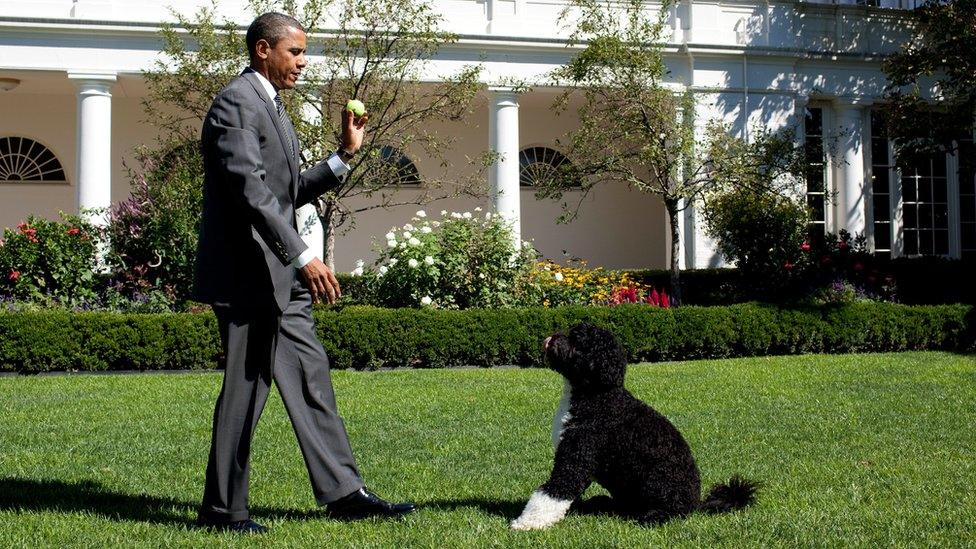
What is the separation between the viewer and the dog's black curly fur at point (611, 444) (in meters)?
3.93

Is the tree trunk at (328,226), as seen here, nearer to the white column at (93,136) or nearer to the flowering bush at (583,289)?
the flowering bush at (583,289)

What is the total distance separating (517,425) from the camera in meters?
6.75

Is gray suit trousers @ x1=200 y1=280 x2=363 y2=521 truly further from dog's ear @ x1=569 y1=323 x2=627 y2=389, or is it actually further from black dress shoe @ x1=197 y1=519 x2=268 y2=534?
dog's ear @ x1=569 y1=323 x2=627 y2=389

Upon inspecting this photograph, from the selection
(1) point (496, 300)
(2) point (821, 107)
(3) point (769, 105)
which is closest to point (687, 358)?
(1) point (496, 300)

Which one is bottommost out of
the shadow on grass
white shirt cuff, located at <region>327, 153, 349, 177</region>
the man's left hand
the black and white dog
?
the shadow on grass

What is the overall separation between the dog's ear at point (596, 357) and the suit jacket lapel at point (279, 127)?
51.8 inches

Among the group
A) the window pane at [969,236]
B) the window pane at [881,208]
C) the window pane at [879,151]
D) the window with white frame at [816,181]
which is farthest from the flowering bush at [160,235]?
the window pane at [969,236]

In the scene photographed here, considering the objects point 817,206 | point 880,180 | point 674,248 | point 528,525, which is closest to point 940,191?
point 880,180

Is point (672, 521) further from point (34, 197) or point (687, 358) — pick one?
point (34, 197)

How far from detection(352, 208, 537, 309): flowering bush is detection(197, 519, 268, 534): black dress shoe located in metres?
7.48

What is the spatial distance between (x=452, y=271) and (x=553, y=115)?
923 centimetres

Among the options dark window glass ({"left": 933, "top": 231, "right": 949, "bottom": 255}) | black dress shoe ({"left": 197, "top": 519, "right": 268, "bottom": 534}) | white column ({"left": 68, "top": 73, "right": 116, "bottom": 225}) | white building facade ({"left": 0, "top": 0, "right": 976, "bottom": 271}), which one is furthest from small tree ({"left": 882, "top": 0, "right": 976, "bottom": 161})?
black dress shoe ({"left": 197, "top": 519, "right": 268, "bottom": 534})

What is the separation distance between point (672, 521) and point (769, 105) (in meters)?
15.0

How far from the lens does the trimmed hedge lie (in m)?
10.3
